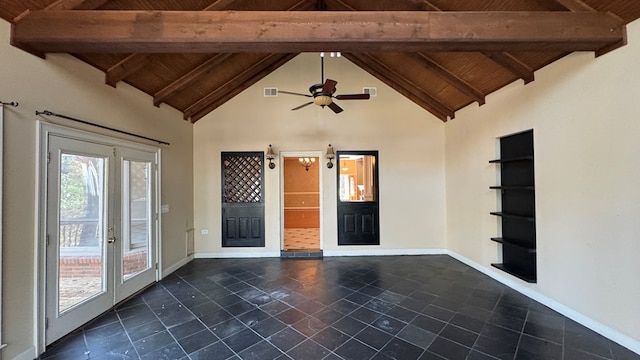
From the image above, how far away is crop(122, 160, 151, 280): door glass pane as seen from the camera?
369cm

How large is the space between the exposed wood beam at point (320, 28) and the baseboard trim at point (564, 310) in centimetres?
278

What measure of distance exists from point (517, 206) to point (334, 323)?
320cm

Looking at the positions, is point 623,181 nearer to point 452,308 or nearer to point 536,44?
point 536,44

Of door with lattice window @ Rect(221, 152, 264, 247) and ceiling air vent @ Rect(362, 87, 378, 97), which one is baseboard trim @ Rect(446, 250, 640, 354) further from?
door with lattice window @ Rect(221, 152, 264, 247)

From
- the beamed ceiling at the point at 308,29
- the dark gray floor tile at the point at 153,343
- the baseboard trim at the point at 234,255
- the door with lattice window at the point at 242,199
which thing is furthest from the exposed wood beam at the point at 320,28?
the baseboard trim at the point at 234,255

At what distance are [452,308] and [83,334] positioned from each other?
13.6ft

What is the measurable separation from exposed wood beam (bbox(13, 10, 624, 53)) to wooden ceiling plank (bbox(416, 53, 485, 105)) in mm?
1832

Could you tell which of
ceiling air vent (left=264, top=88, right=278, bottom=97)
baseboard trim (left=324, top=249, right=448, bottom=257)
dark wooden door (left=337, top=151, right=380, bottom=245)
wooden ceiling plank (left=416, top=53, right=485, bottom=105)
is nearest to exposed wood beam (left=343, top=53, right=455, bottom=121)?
wooden ceiling plank (left=416, top=53, right=485, bottom=105)

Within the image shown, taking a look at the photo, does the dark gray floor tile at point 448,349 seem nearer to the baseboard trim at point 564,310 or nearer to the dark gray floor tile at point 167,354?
the baseboard trim at point 564,310

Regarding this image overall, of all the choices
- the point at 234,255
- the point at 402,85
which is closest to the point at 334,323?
the point at 234,255

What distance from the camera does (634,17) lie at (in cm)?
240

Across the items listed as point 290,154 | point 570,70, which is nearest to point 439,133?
point 570,70

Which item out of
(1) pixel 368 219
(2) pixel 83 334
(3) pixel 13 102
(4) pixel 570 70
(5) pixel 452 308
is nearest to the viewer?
(3) pixel 13 102

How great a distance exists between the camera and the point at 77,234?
2973 millimetres
